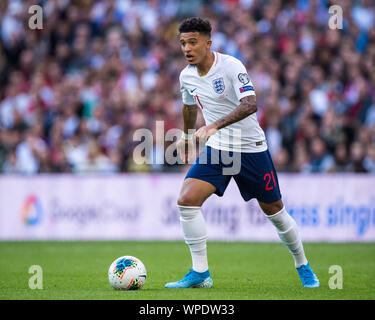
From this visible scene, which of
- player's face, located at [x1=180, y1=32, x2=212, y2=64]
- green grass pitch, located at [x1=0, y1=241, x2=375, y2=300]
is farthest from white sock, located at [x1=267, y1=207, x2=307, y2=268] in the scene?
player's face, located at [x1=180, y1=32, x2=212, y2=64]

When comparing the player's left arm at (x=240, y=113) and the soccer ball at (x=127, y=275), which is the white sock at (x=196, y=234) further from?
the player's left arm at (x=240, y=113)

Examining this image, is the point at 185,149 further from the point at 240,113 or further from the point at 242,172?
the point at 240,113

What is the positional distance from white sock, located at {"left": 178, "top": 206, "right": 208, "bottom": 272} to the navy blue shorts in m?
0.37

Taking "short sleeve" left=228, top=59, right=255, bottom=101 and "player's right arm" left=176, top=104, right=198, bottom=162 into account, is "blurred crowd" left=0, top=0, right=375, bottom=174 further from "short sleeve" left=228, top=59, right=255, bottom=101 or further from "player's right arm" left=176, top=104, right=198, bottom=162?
"short sleeve" left=228, top=59, right=255, bottom=101

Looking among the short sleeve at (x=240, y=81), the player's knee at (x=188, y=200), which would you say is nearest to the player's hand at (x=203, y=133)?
the short sleeve at (x=240, y=81)

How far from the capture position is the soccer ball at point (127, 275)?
7.49m

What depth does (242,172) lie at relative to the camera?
7660 millimetres

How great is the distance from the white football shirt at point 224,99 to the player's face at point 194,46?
0.20 meters

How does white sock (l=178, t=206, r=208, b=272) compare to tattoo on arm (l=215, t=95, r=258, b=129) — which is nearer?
tattoo on arm (l=215, t=95, r=258, b=129)

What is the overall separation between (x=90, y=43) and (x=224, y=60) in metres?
11.6

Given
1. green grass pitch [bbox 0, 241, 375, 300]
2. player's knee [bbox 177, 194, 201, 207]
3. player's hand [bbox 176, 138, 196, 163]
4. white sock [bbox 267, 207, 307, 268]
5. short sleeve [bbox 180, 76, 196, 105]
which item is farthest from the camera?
player's hand [bbox 176, 138, 196, 163]

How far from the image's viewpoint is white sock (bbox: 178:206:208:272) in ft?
25.1

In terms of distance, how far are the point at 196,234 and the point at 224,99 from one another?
1474mm
